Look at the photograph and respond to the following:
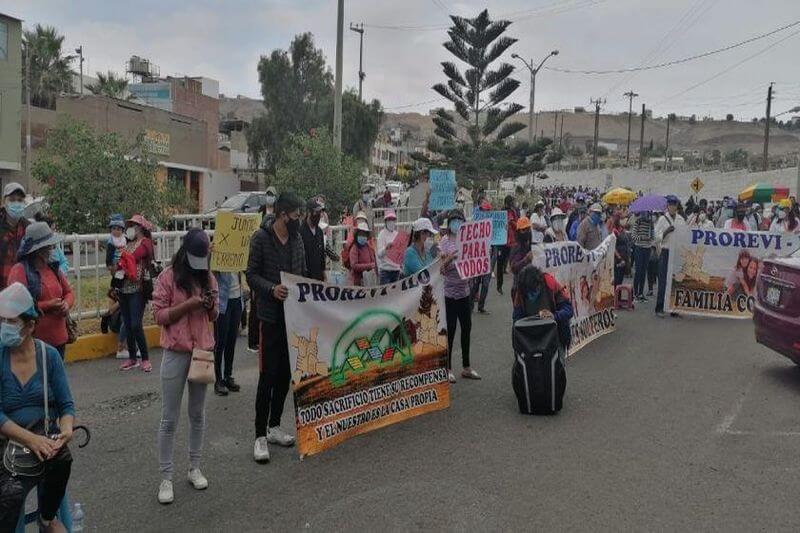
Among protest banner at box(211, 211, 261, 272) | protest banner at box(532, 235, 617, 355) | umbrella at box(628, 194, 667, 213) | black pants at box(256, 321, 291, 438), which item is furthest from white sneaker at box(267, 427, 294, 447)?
umbrella at box(628, 194, 667, 213)

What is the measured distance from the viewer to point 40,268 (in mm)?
4793

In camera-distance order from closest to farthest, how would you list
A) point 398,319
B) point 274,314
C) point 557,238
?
1. point 274,314
2. point 398,319
3. point 557,238

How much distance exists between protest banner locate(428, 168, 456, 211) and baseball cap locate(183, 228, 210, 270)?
1050 centimetres

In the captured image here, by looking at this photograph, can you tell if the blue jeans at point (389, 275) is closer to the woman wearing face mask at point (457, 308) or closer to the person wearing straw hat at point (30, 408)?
the woman wearing face mask at point (457, 308)

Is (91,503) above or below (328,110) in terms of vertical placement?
below

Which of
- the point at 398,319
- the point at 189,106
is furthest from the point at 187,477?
the point at 189,106

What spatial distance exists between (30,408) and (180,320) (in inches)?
50.3

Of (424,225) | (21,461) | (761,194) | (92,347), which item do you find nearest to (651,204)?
(424,225)

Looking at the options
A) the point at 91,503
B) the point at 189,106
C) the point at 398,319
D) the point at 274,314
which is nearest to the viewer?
the point at 91,503

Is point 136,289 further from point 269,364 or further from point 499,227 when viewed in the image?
point 499,227

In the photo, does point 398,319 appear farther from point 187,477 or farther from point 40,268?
point 40,268

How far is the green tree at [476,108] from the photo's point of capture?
123ft

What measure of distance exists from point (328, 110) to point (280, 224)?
48339 millimetres

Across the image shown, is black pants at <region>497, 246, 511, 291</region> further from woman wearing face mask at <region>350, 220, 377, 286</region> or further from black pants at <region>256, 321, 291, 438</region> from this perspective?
black pants at <region>256, 321, 291, 438</region>
